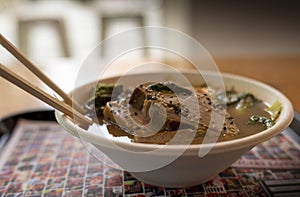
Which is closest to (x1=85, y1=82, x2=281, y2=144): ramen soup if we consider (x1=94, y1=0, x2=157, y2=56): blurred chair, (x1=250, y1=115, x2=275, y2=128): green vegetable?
(x1=250, y1=115, x2=275, y2=128): green vegetable

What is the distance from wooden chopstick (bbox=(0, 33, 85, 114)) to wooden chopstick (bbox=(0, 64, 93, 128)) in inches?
4.5

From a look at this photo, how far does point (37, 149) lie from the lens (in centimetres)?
117

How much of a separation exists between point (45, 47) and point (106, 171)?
2466 mm

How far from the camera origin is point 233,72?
6.03ft

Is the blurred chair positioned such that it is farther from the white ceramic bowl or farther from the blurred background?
the white ceramic bowl

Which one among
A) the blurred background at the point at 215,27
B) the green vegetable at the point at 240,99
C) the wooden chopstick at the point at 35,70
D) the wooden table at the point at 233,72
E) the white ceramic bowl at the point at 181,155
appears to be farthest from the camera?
the blurred background at the point at 215,27

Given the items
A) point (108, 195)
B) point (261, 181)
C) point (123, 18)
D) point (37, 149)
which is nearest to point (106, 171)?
point (108, 195)

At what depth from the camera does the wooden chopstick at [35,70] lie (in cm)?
87

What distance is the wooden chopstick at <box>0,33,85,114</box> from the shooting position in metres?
0.87

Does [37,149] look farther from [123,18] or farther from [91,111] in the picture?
[123,18]

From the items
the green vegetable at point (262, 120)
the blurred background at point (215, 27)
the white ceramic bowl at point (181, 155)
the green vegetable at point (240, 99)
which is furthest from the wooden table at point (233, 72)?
the blurred background at point (215, 27)

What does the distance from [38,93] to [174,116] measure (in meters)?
0.31

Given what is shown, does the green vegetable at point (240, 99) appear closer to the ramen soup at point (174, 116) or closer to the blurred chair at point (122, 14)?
the ramen soup at point (174, 116)

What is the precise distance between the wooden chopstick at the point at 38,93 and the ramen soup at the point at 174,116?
8 cm
